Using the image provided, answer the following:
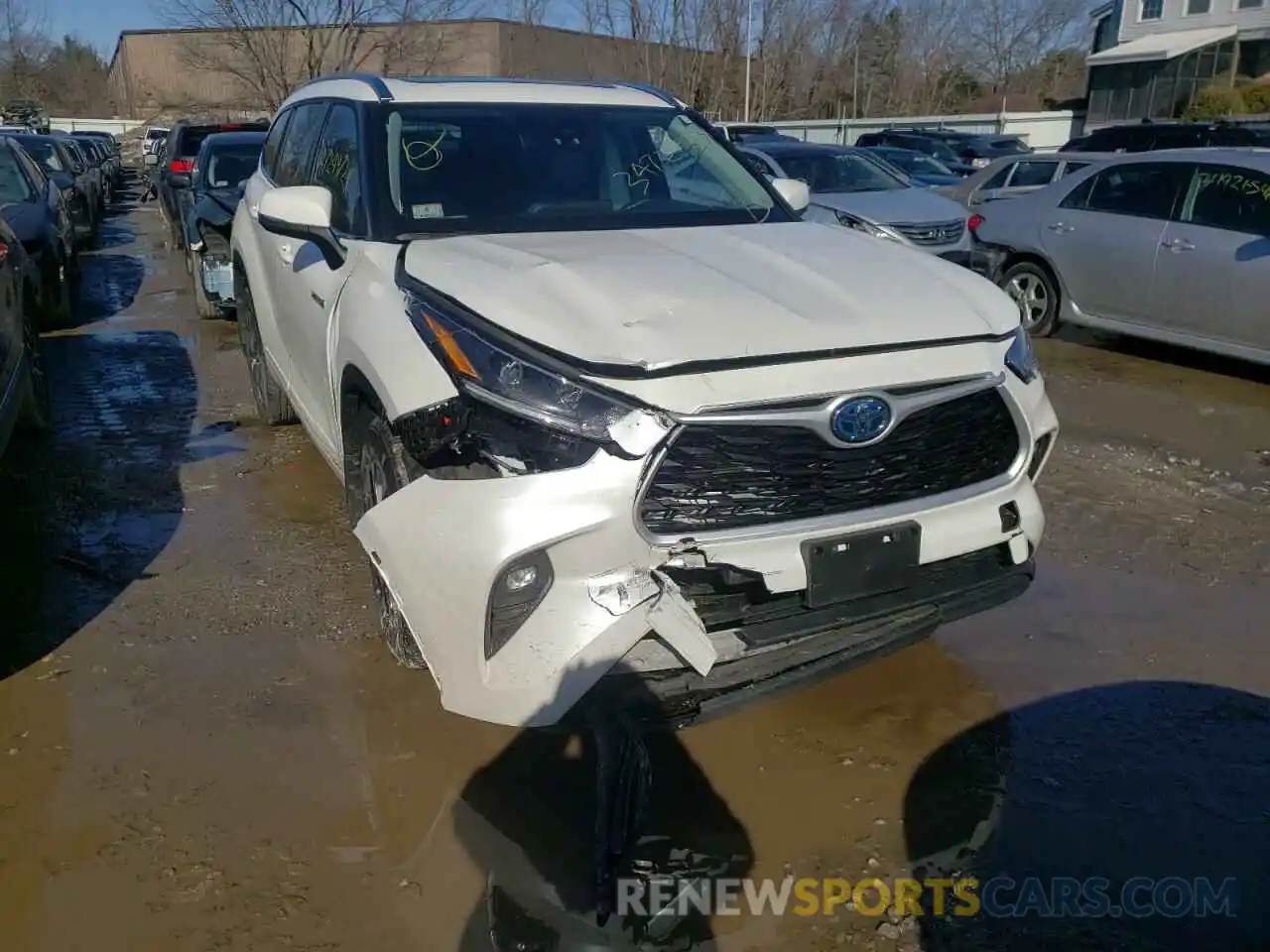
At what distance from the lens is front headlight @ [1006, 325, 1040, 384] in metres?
3.12

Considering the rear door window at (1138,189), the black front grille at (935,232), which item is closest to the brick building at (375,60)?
the black front grille at (935,232)

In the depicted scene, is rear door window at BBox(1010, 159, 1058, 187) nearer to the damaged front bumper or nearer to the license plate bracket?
the damaged front bumper

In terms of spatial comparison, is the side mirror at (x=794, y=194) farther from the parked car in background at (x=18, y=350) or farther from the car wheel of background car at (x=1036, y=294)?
the car wheel of background car at (x=1036, y=294)

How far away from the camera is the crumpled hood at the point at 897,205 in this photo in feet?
34.8

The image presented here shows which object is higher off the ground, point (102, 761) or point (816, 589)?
point (816, 589)

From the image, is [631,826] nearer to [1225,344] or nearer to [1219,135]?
[1225,344]

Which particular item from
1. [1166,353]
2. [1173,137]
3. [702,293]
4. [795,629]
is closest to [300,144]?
[702,293]

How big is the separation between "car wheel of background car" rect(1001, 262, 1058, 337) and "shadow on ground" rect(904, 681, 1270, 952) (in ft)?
20.0

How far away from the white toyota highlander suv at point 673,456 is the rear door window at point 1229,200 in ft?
17.3

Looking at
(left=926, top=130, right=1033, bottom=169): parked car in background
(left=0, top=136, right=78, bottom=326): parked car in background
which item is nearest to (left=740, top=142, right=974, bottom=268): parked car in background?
(left=0, top=136, right=78, bottom=326): parked car in background

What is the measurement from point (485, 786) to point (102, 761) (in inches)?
45.2

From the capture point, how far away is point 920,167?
2044 cm

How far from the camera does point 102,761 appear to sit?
327cm

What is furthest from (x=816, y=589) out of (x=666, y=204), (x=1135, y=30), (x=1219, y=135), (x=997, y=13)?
(x=997, y=13)
